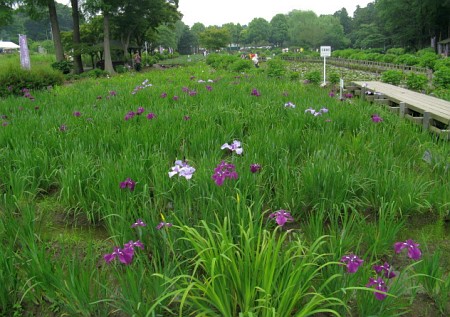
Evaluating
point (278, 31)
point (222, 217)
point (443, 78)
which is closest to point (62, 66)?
point (443, 78)

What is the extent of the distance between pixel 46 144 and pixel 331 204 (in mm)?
2610

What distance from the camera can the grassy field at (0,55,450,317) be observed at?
4.90 ft

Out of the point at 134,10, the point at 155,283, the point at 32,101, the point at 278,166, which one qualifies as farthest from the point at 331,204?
the point at 134,10

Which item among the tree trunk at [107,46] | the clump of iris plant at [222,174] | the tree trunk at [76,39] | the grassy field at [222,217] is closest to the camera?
the grassy field at [222,217]

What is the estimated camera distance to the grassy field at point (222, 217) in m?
1.49

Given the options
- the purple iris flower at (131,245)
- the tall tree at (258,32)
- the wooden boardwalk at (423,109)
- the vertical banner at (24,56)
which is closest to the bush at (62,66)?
the vertical banner at (24,56)

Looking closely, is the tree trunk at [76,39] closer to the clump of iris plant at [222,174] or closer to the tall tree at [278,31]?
the clump of iris plant at [222,174]

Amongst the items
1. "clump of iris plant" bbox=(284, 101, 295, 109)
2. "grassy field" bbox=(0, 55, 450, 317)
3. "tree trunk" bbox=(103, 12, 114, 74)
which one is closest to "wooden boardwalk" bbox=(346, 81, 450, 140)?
"grassy field" bbox=(0, 55, 450, 317)

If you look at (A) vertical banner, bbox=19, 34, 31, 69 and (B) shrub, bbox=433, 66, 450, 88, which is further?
(A) vertical banner, bbox=19, 34, 31, 69

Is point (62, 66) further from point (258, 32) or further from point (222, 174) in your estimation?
point (258, 32)

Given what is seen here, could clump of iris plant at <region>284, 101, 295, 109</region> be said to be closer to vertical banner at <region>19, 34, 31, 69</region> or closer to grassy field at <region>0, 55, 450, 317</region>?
grassy field at <region>0, 55, 450, 317</region>

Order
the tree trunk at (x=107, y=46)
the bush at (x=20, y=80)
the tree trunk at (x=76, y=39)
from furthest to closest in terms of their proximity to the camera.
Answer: the tree trunk at (x=76, y=39), the tree trunk at (x=107, y=46), the bush at (x=20, y=80)

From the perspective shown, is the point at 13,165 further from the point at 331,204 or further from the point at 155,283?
the point at 331,204

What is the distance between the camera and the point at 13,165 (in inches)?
118
